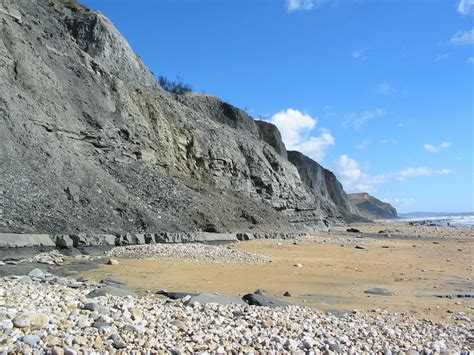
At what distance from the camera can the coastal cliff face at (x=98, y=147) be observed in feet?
56.6

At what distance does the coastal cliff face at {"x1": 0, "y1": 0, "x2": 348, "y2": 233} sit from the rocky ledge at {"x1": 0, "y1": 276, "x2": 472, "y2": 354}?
27.9 feet

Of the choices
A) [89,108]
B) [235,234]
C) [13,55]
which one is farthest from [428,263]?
[13,55]

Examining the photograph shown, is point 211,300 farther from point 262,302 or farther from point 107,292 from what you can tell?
point 107,292

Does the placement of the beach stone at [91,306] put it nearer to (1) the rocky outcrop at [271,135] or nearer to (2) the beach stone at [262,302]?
(2) the beach stone at [262,302]

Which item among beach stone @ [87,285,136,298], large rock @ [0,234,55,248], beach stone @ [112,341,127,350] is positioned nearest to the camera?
beach stone @ [112,341,127,350]

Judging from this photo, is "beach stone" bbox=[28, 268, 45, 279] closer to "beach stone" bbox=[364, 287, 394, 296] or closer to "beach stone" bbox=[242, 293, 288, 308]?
"beach stone" bbox=[242, 293, 288, 308]

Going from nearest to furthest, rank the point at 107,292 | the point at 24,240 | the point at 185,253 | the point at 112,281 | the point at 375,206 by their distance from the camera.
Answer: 1. the point at 107,292
2. the point at 112,281
3. the point at 24,240
4. the point at 185,253
5. the point at 375,206

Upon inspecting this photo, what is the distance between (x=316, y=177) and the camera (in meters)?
93.9

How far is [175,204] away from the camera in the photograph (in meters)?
23.8

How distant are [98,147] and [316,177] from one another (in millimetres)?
73697

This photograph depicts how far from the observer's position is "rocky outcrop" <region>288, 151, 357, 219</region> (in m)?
91.0

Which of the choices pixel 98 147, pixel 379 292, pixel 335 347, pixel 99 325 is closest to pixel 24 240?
pixel 99 325

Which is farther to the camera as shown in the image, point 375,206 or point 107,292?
point 375,206

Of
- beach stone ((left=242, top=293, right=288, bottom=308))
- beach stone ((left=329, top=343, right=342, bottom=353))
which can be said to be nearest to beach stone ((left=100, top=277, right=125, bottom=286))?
beach stone ((left=242, top=293, right=288, bottom=308))
